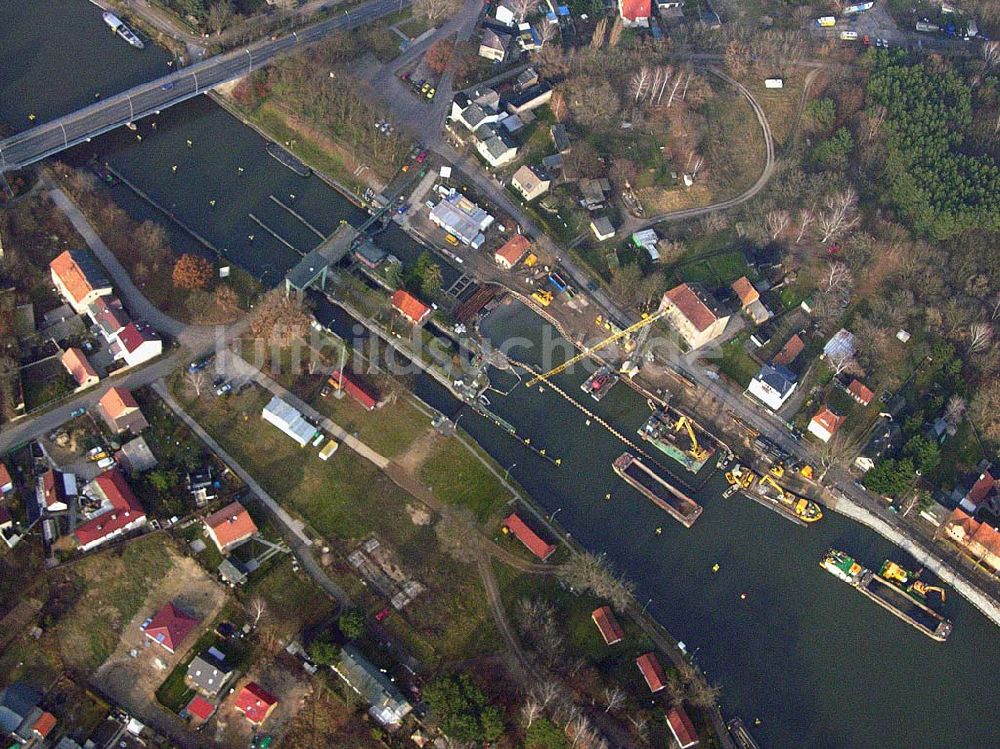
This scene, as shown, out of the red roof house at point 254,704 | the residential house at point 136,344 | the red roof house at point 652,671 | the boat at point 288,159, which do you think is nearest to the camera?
the red roof house at point 254,704

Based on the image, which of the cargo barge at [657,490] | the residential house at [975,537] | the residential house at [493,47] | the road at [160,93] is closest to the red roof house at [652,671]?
the cargo barge at [657,490]

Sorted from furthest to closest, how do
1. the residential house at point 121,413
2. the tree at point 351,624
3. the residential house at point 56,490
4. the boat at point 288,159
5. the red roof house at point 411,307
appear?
the boat at point 288,159 < the red roof house at point 411,307 < the residential house at point 121,413 < the residential house at point 56,490 < the tree at point 351,624

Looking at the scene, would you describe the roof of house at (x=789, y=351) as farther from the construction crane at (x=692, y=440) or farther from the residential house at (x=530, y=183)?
the residential house at (x=530, y=183)

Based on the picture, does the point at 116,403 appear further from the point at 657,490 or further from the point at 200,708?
the point at 657,490

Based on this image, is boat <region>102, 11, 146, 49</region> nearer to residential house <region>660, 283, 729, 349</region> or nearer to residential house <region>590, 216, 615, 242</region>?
residential house <region>590, 216, 615, 242</region>

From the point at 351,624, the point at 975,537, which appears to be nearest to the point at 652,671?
the point at 351,624

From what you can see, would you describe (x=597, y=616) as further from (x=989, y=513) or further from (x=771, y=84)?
(x=771, y=84)

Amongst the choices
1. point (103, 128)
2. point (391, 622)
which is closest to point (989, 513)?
point (391, 622)

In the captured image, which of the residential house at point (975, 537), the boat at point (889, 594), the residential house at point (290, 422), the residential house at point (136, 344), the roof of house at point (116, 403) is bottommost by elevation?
the roof of house at point (116, 403)

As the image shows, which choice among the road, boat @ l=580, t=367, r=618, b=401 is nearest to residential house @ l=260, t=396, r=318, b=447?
boat @ l=580, t=367, r=618, b=401
